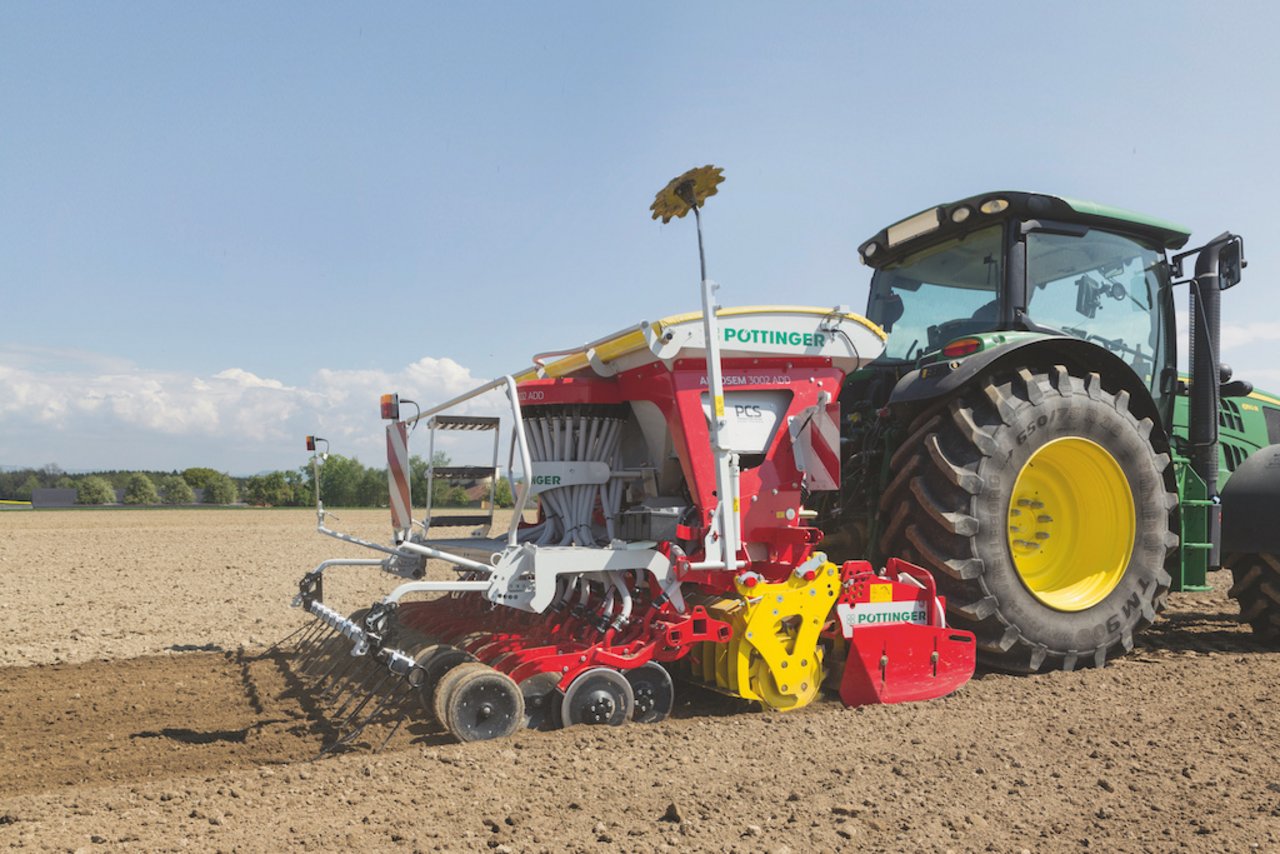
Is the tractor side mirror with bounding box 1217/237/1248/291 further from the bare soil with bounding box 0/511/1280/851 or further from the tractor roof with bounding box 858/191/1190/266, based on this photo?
the bare soil with bounding box 0/511/1280/851

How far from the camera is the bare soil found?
285 centimetres

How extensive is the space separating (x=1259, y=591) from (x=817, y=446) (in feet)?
12.1

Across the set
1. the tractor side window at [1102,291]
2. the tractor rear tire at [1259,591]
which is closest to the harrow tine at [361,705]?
the tractor side window at [1102,291]

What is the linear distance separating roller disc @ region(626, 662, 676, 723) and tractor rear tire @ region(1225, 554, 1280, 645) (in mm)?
4278

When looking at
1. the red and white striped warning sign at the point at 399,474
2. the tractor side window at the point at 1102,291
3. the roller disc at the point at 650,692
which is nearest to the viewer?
the roller disc at the point at 650,692

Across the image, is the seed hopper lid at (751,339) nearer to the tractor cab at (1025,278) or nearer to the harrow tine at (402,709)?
the tractor cab at (1025,278)

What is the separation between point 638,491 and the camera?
4.92 m

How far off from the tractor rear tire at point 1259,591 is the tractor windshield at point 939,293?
2.56 m

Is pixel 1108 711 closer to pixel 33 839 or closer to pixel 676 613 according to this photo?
pixel 676 613

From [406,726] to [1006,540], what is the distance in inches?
119

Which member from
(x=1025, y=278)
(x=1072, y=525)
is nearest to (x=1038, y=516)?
(x=1072, y=525)

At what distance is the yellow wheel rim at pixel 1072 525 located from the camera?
5129 millimetres

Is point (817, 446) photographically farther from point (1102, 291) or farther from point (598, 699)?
point (1102, 291)

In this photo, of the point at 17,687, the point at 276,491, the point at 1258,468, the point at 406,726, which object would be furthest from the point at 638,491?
the point at 276,491
